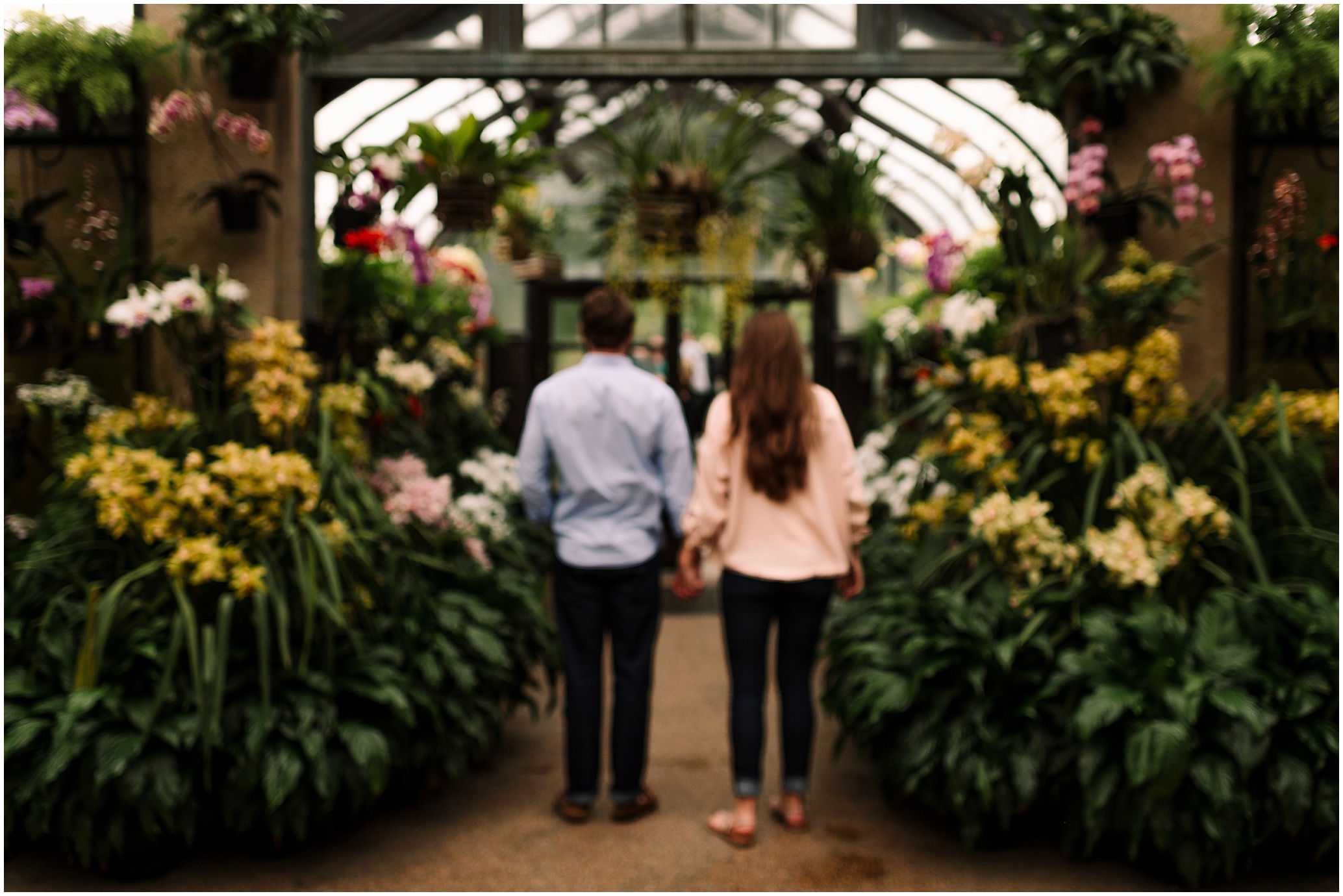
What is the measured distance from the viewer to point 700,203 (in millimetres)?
4262

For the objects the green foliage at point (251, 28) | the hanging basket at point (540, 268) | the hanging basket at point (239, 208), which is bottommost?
the hanging basket at point (239, 208)

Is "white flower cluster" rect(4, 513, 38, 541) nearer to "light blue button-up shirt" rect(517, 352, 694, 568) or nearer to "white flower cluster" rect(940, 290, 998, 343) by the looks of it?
"light blue button-up shirt" rect(517, 352, 694, 568)

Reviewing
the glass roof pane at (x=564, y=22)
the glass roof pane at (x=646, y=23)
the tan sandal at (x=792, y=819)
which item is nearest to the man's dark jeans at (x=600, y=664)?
the tan sandal at (x=792, y=819)

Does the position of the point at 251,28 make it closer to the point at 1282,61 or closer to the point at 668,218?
the point at 668,218

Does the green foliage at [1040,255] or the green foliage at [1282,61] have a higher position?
the green foliage at [1282,61]

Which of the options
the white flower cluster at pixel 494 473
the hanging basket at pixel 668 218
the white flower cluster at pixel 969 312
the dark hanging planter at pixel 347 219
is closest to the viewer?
the dark hanging planter at pixel 347 219

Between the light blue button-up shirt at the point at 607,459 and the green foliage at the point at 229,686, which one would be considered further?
the light blue button-up shirt at the point at 607,459

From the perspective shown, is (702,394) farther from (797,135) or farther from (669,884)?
(669,884)

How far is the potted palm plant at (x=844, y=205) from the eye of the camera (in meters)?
5.09

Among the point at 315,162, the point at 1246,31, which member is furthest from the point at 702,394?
the point at 1246,31

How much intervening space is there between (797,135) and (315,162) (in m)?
6.90

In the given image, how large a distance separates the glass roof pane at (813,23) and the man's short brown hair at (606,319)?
2751 millimetres

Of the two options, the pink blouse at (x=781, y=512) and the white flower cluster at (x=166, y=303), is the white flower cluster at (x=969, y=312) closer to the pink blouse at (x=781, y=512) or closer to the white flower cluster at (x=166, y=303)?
the pink blouse at (x=781, y=512)

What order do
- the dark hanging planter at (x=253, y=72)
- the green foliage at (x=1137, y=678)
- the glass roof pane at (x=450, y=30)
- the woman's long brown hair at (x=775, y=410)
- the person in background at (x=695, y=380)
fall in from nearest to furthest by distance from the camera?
1. the green foliage at (x=1137, y=678)
2. the woman's long brown hair at (x=775, y=410)
3. the dark hanging planter at (x=253, y=72)
4. the glass roof pane at (x=450, y=30)
5. the person in background at (x=695, y=380)
